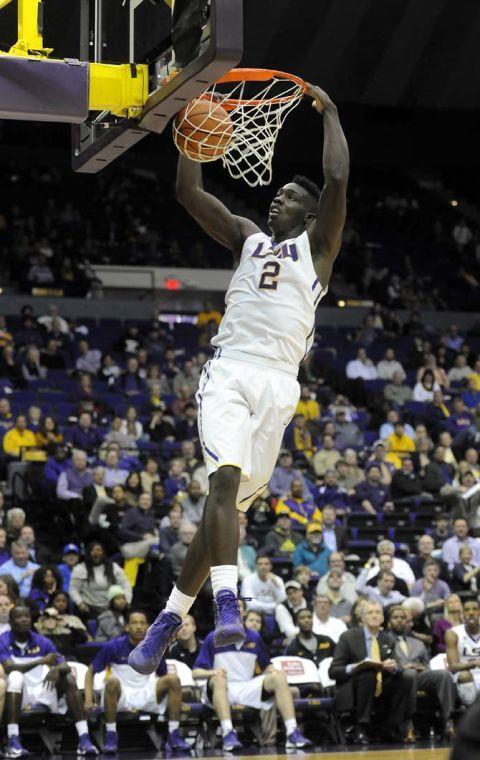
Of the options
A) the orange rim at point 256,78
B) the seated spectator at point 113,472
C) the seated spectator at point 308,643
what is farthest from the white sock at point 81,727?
the orange rim at point 256,78

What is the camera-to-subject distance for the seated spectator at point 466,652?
13.4 meters

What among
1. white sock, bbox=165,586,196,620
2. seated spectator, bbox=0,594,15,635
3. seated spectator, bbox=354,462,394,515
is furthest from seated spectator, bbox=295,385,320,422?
Answer: white sock, bbox=165,586,196,620

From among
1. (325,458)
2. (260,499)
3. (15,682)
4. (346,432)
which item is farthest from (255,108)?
(346,432)

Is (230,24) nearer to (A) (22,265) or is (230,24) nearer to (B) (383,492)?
(B) (383,492)

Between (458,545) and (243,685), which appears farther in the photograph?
(458,545)

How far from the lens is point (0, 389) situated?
60.9 feet

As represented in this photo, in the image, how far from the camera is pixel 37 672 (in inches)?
479

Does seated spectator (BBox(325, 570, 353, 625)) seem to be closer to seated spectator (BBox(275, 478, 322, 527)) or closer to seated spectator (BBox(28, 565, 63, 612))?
seated spectator (BBox(275, 478, 322, 527))

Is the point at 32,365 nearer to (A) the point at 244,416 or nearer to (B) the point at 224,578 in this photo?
(A) the point at 244,416

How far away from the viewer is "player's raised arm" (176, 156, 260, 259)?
6.63 meters

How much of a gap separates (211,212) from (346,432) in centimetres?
1320

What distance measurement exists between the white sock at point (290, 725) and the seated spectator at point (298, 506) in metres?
4.47

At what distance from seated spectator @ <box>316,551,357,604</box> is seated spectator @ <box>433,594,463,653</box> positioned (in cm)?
102

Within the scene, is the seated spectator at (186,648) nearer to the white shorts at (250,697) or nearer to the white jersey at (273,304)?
the white shorts at (250,697)
